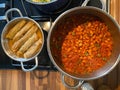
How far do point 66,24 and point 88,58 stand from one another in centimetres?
13

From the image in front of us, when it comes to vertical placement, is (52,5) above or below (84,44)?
above

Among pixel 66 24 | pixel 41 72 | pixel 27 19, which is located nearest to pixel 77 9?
pixel 66 24

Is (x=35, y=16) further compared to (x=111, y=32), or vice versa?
(x=35, y=16)

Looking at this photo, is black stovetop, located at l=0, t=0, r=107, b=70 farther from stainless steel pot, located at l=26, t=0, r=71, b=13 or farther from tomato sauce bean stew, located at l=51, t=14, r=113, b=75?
tomato sauce bean stew, located at l=51, t=14, r=113, b=75

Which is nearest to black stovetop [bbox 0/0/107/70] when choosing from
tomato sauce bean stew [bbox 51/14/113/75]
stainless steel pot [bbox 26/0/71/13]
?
stainless steel pot [bbox 26/0/71/13]

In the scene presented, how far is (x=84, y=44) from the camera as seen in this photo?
2.88 feet

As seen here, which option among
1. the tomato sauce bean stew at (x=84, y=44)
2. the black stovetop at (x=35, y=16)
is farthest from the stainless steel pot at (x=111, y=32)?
the black stovetop at (x=35, y=16)

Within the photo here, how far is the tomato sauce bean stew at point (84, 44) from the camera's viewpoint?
877 millimetres

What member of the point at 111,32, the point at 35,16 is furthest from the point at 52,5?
the point at 111,32

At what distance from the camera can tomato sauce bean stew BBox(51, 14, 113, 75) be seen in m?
0.88

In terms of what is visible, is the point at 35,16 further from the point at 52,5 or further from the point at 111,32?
the point at 111,32

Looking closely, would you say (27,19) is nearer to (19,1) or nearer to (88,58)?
(19,1)

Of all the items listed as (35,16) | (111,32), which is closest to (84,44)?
(111,32)

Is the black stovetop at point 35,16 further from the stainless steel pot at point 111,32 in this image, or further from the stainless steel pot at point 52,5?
the stainless steel pot at point 111,32
